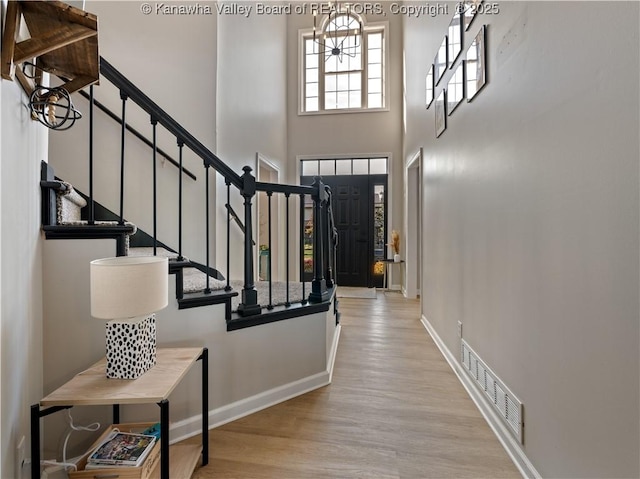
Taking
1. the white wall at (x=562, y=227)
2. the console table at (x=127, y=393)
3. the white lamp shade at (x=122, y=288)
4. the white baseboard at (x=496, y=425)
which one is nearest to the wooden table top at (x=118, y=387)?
the console table at (x=127, y=393)

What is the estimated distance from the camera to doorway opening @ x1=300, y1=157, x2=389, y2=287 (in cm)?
595

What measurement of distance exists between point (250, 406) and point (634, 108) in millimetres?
2175

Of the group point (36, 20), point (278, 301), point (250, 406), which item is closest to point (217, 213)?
point (278, 301)

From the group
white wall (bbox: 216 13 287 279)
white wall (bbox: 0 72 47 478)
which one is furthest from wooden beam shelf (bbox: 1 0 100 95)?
white wall (bbox: 216 13 287 279)

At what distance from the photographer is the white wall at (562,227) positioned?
0.96 metres

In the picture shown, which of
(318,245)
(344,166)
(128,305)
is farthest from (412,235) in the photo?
(128,305)

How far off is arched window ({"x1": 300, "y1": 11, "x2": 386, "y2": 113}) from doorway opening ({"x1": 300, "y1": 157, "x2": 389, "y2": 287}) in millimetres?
1123

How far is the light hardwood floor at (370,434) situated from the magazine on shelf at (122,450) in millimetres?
330

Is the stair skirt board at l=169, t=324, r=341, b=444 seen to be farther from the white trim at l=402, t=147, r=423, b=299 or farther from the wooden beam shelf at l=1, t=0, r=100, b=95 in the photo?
the white trim at l=402, t=147, r=423, b=299

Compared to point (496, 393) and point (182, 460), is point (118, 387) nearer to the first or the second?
point (182, 460)

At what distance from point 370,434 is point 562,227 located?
1383 mm

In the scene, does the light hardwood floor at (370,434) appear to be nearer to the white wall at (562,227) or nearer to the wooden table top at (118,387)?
the white wall at (562,227)

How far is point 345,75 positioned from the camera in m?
6.14

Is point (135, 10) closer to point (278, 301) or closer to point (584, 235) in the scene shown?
point (278, 301)
